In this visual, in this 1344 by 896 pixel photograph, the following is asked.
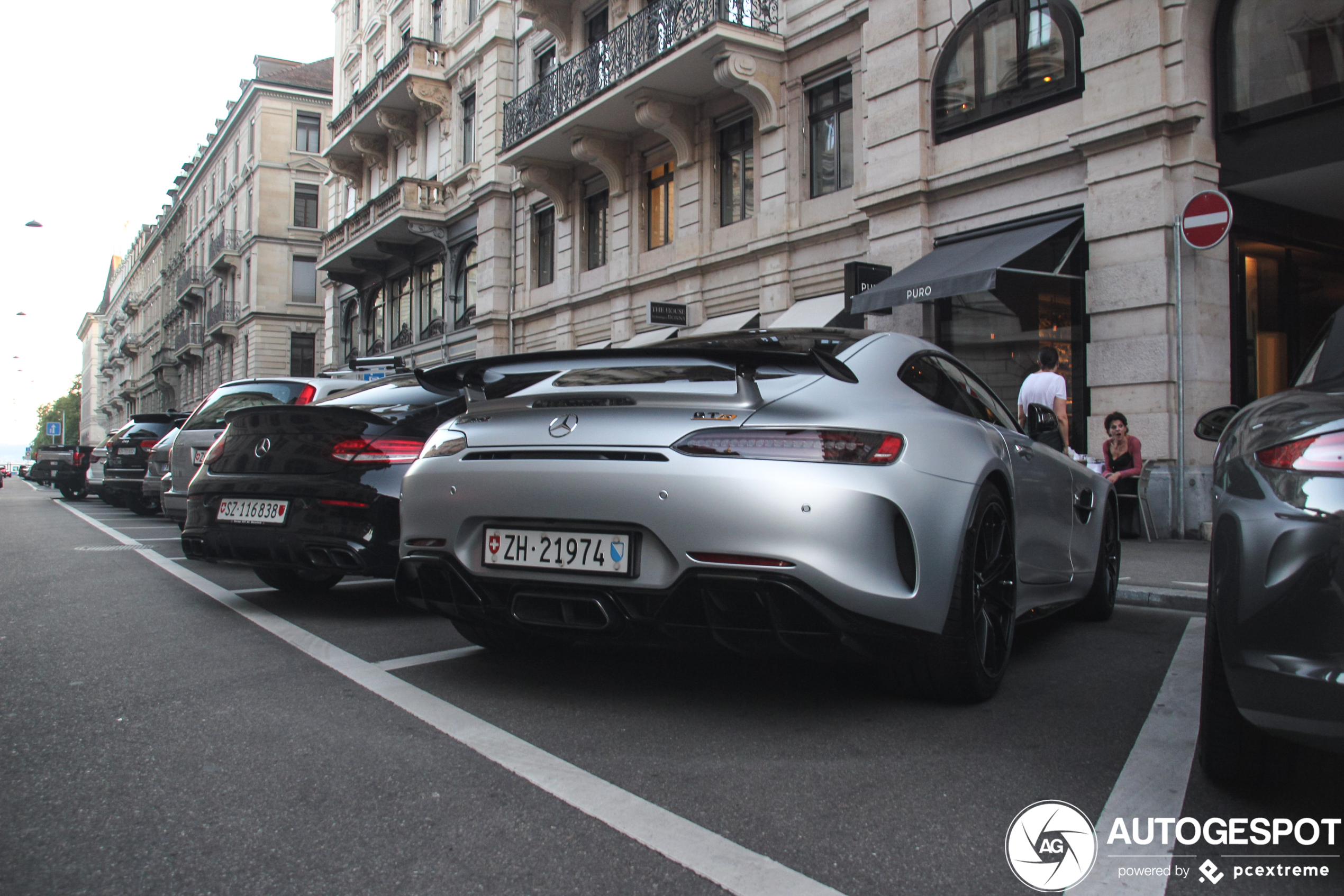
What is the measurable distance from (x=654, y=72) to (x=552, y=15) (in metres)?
5.97

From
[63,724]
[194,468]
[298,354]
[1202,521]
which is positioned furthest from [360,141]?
[63,724]

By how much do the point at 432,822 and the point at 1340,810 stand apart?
210cm

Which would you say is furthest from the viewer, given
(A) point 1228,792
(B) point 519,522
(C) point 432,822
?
(B) point 519,522

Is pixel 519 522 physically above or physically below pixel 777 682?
above

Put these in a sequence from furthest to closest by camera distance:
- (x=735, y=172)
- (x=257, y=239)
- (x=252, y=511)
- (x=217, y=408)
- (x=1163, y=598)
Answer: (x=257, y=239) → (x=735, y=172) → (x=217, y=408) → (x=1163, y=598) → (x=252, y=511)

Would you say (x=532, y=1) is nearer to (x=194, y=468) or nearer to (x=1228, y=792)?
(x=194, y=468)

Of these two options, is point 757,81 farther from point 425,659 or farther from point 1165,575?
point 425,659

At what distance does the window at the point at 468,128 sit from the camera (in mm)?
25500

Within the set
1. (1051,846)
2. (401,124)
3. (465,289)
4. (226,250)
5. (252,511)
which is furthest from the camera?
(226,250)

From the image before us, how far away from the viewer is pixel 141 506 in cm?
1627

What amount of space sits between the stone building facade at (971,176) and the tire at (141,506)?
8.19 m

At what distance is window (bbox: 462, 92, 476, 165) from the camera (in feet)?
83.7

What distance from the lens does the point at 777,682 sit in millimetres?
3625

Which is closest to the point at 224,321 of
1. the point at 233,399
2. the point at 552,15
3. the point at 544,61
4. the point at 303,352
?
the point at 303,352
